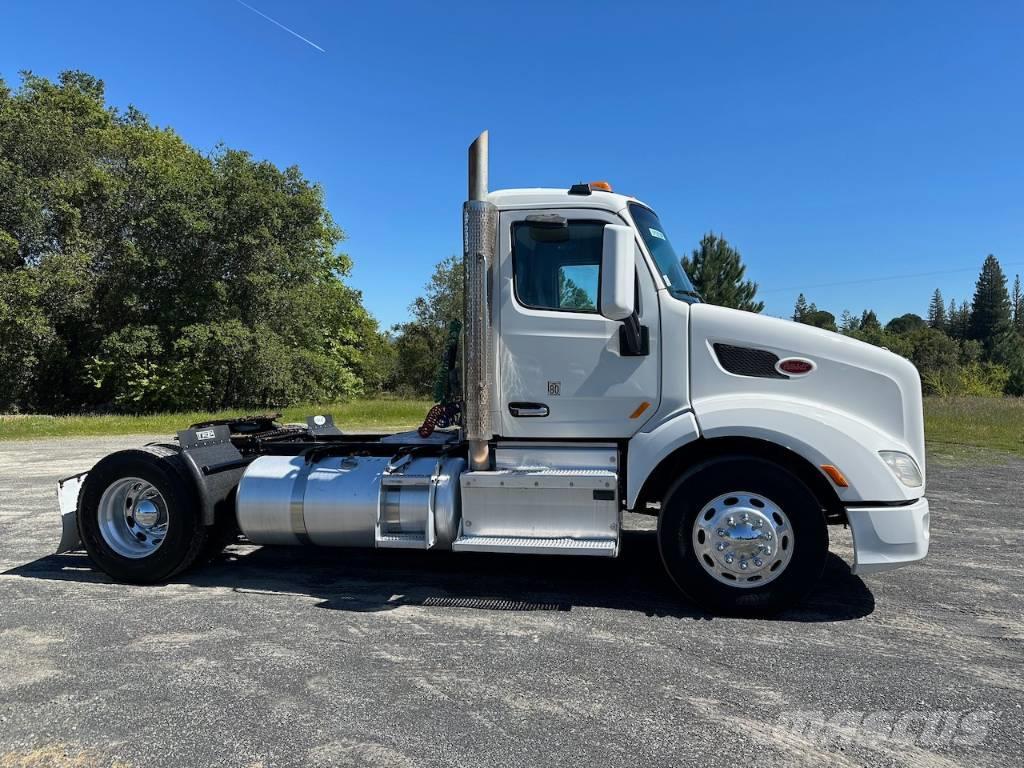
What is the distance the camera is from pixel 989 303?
425ft

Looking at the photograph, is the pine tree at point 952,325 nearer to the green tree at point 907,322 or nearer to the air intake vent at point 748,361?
the green tree at point 907,322

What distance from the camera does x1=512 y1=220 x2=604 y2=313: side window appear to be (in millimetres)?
4789

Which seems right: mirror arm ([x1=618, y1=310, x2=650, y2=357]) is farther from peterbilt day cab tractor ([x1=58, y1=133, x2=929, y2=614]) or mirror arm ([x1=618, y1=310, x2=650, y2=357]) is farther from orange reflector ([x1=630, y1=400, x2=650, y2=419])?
orange reflector ([x1=630, y1=400, x2=650, y2=419])

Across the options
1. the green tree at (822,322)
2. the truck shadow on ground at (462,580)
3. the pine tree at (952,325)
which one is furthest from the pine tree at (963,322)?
the truck shadow on ground at (462,580)

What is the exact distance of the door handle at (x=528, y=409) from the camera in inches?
191

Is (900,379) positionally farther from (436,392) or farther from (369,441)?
(369,441)

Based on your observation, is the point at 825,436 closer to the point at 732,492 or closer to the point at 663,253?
the point at 732,492

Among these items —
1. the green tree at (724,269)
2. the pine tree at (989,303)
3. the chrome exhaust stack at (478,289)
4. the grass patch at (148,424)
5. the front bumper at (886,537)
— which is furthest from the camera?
the pine tree at (989,303)

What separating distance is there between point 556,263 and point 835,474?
2.34 m

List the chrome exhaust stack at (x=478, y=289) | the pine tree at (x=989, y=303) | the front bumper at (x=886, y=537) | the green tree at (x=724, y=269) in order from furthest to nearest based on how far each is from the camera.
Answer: the pine tree at (x=989, y=303), the green tree at (x=724, y=269), the chrome exhaust stack at (x=478, y=289), the front bumper at (x=886, y=537)

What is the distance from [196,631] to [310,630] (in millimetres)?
714

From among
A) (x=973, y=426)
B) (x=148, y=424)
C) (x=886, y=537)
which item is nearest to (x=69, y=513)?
(x=886, y=537)

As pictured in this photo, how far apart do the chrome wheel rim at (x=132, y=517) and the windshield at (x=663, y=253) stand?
424 cm

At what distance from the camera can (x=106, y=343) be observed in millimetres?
28281
